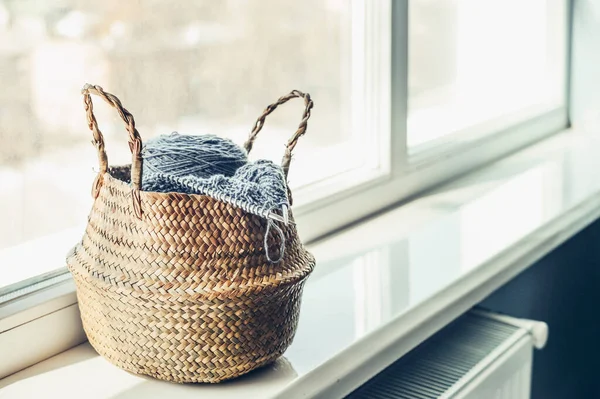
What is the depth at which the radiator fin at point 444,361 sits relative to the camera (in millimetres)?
1049

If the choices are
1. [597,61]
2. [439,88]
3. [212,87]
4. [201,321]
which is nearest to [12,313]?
[201,321]

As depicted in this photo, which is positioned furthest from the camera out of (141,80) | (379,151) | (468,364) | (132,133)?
(379,151)

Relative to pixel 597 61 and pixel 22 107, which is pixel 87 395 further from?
pixel 597 61

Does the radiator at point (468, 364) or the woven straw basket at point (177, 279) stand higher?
the woven straw basket at point (177, 279)

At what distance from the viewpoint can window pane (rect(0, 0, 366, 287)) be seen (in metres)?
0.85

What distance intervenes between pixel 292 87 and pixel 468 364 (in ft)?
1.49

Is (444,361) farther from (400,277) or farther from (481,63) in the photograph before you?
(481,63)

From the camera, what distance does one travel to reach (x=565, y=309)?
1731 mm

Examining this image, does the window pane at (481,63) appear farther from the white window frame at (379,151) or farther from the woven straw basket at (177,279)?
the woven straw basket at (177,279)

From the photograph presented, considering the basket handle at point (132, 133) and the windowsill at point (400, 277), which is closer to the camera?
the basket handle at point (132, 133)

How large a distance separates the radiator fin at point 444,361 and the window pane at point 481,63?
371 millimetres

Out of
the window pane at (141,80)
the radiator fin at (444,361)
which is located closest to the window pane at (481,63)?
the window pane at (141,80)

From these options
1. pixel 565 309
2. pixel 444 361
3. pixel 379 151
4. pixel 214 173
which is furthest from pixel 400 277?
pixel 565 309

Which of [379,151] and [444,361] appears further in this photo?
[379,151]
